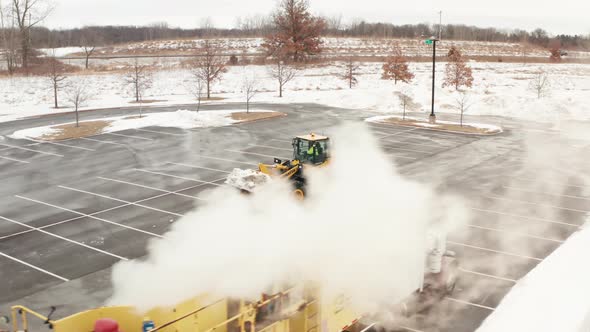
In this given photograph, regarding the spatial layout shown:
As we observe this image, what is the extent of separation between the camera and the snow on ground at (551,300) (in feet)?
42.0

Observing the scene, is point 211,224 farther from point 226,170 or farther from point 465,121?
point 465,121

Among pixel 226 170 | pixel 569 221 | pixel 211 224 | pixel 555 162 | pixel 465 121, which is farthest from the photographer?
pixel 465 121

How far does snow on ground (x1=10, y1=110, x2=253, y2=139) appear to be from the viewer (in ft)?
131

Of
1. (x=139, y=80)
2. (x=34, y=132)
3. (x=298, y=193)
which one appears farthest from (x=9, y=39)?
(x=298, y=193)

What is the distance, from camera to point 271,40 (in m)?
85.0

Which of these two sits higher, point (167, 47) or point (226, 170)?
point (167, 47)

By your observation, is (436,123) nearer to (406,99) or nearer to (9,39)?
(406,99)

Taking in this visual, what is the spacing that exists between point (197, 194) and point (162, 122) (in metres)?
20.2

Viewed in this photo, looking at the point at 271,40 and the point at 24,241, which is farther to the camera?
the point at 271,40

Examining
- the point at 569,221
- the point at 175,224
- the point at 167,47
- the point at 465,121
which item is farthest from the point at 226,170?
the point at 167,47

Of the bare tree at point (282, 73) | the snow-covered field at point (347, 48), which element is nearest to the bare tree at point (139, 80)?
the bare tree at point (282, 73)

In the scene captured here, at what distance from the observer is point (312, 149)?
23.2m

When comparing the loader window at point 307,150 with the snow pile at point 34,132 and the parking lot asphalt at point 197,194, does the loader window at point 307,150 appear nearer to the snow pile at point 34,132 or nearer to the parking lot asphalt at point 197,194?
the parking lot asphalt at point 197,194

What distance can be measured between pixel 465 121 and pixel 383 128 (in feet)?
28.6
